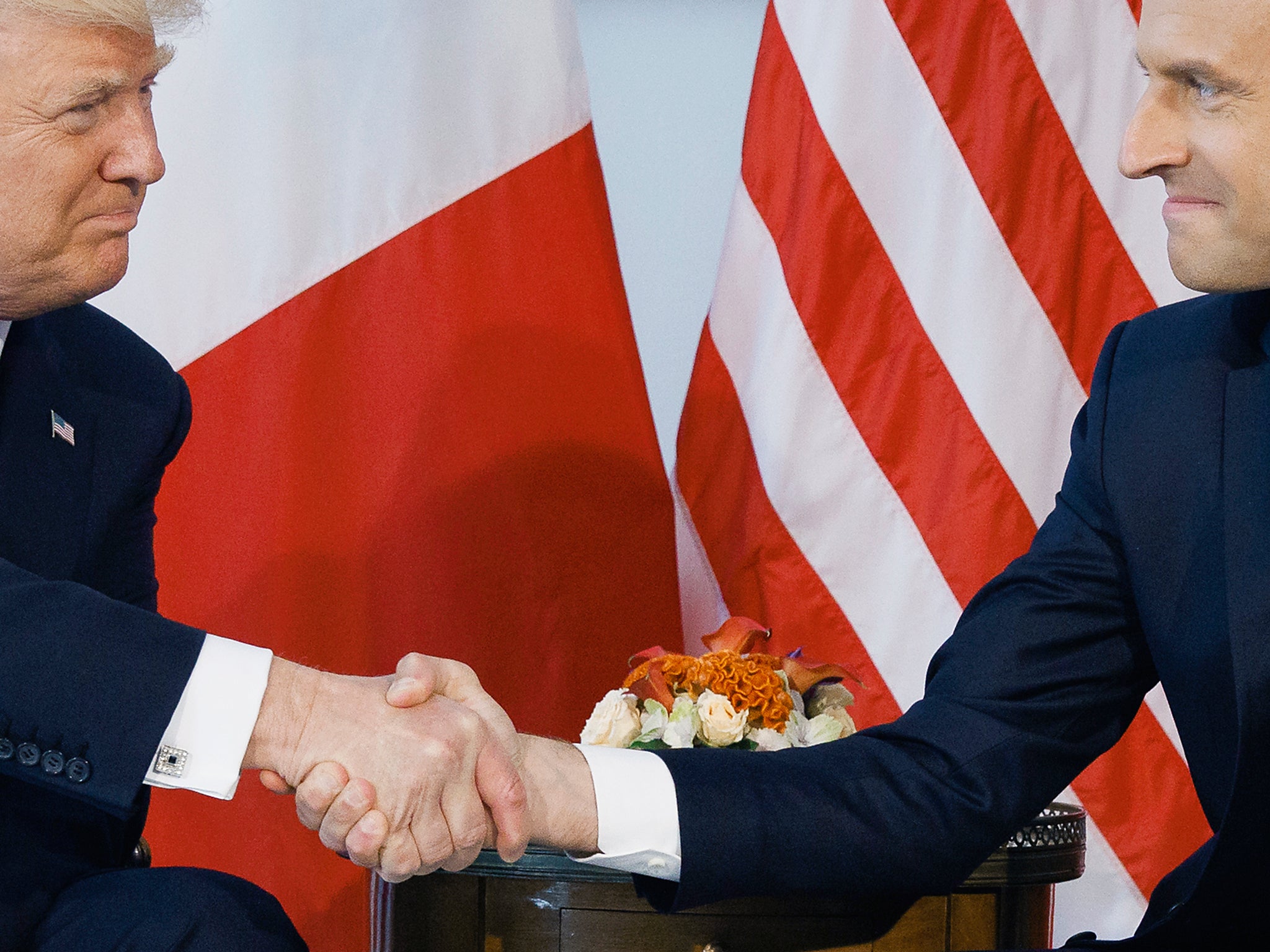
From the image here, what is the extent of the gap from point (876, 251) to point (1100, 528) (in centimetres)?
99

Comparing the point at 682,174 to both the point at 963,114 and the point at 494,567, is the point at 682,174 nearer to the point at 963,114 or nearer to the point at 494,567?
the point at 963,114

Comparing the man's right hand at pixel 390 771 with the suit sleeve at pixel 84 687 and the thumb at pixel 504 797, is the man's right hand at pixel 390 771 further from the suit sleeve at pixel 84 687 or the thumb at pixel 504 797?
the suit sleeve at pixel 84 687

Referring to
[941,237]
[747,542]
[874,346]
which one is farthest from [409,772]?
[941,237]

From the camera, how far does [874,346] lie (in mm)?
2395

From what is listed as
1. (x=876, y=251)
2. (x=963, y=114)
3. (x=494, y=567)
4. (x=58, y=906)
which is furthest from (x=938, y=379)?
(x=58, y=906)

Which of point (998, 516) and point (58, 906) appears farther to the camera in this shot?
point (998, 516)

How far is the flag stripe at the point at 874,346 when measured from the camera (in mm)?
2352

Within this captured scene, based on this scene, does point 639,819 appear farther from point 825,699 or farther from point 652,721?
point 825,699

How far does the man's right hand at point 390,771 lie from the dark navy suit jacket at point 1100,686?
0.56ft

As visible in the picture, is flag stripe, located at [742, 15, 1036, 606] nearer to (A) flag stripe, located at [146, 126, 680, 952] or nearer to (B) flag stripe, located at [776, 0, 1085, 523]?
(B) flag stripe, located at [776, 0, 1085, 523]

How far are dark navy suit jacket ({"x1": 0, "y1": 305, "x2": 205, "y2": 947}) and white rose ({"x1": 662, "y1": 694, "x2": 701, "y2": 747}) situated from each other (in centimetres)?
57

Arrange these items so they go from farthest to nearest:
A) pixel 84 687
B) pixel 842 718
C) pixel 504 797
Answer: pixel 842 718
pixel 504 797
pixel 84 687

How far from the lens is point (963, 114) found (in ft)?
7.78

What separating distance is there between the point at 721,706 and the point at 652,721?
105 mm
